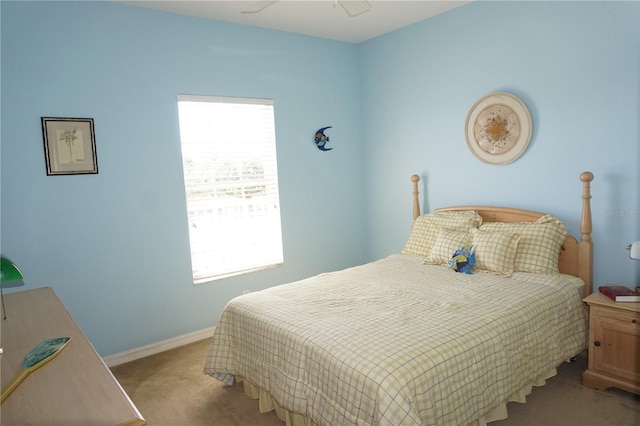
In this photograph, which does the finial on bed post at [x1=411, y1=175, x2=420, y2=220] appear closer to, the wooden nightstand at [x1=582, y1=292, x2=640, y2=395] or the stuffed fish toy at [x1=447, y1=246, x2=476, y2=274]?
the stuffed fish toy at [x1=447, y1=246, x2=476, y2=274]

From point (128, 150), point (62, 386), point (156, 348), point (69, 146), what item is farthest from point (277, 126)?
point (62, 386)

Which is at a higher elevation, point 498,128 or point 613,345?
point 498,128

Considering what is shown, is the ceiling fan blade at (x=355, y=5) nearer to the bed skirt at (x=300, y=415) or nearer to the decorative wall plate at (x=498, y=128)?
the decorative wall plate at (x=498, y=128)

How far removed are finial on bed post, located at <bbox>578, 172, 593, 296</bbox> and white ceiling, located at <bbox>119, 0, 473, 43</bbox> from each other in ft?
5.81

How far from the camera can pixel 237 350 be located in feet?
8.57

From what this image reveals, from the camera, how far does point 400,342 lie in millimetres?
1929

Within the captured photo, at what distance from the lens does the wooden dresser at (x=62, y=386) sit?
3.83 feet

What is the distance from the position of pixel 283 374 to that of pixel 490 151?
2.40 meters

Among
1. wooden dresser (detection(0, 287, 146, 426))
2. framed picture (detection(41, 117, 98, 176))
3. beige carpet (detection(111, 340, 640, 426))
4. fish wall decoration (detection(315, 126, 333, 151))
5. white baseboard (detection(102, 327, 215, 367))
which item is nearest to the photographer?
wooden dresser (detection(0, 287, 146, 426))

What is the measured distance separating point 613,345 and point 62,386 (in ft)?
8.94

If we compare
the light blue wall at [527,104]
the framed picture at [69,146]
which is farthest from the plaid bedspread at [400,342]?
the framed picture at [69,146]

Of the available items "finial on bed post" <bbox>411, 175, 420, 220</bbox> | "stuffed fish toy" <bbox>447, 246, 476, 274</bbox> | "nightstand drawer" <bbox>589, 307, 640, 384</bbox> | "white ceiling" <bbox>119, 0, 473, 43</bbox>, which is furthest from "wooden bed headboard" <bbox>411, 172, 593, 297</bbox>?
"white ceiling" <bbox>119, 0, 473, 43</bbox>

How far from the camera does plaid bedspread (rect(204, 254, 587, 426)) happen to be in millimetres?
1771

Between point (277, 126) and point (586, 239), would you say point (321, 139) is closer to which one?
point (277, 126)
